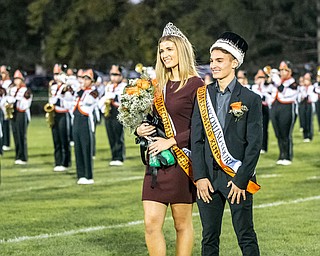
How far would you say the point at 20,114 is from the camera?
75.5 ft

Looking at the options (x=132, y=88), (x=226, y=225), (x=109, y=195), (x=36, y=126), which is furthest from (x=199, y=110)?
(x=36, y=126)

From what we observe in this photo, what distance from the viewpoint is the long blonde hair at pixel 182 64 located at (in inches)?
315

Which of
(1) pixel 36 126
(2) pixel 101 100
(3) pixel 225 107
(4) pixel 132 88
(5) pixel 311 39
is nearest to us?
(3) pixel 225 107

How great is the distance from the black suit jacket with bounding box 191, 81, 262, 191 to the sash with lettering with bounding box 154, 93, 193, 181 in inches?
12.2

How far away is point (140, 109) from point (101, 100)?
47.8 ft

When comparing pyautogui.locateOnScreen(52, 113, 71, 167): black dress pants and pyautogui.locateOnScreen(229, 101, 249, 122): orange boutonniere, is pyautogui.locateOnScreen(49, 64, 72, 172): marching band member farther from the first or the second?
pyautogui.locateOnScreen(229, 101, 249, 122): orange boutonniere

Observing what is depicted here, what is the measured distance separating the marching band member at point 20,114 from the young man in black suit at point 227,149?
49.6 feet

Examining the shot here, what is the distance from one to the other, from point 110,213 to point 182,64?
5.71 meters

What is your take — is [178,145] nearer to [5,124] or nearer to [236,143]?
[236,143]

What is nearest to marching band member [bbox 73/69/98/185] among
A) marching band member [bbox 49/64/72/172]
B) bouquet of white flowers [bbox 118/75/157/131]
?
marching band member [bbox 49/64/72/172]

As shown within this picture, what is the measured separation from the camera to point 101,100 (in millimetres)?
22578

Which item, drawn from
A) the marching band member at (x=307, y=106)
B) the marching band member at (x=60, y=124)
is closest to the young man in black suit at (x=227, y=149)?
the marching band member at (x=60, y=124)

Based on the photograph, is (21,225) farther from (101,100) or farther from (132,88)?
(101,100)


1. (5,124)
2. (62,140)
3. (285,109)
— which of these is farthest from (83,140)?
(5,124)
